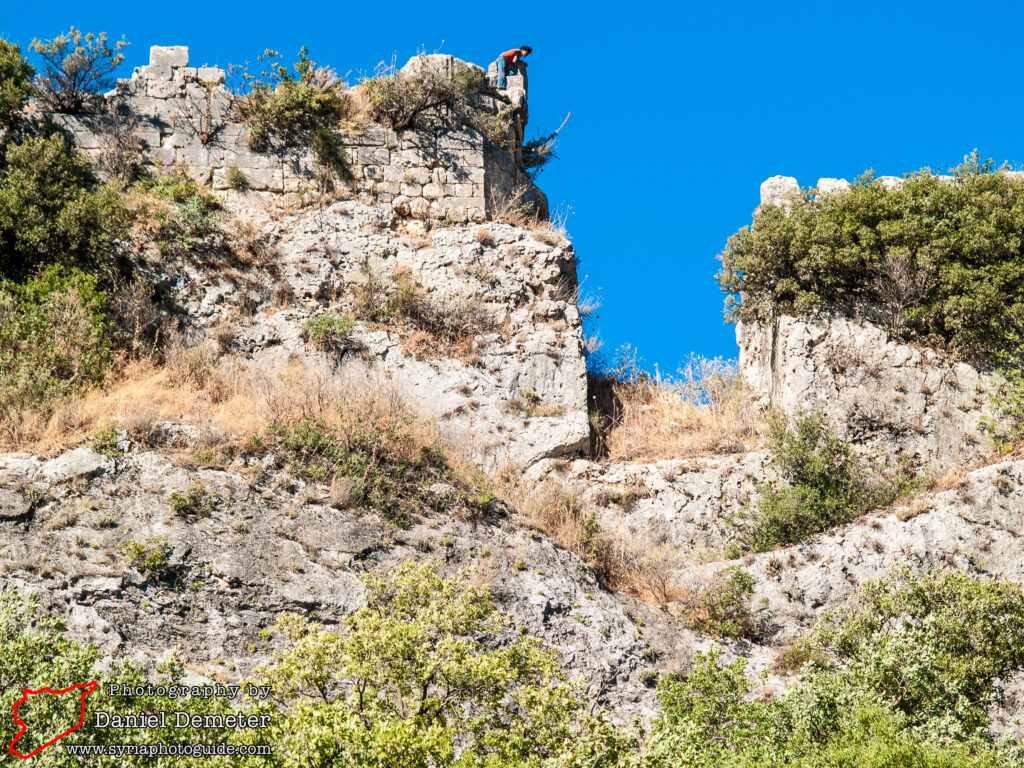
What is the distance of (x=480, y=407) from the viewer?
14859mm

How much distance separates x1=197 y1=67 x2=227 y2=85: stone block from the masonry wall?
0.7 inches

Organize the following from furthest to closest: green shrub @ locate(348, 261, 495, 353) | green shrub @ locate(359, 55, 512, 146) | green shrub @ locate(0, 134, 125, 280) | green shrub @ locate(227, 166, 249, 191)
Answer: green shrub @ locate(359, 55, 512, 146), green shrub @ locate(227, 166, 249, 191), green shrub @ locate(348, 261, 495, 353), green shrub @ locate(0, 134, 125, 280)

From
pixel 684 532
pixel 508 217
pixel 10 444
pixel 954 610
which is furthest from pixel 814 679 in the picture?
pixel 508 217

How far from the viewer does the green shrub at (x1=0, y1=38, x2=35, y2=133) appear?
1661 cm

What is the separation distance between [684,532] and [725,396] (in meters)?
2.99

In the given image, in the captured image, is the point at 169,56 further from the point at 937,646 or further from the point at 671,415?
the point at 937,646

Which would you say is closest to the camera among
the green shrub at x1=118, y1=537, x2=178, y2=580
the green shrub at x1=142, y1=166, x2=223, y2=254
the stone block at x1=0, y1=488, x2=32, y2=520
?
the green shrub at x1=118, y1=537, x2=178, y2=580

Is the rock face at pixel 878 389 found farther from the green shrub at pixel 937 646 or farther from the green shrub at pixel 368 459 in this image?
the green shrub at pixel 368 459

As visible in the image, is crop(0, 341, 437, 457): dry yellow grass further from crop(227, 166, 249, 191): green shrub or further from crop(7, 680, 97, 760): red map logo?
crop(7, 680, 97, 760): red map logo

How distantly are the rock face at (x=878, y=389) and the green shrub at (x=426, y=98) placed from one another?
6.67 metres

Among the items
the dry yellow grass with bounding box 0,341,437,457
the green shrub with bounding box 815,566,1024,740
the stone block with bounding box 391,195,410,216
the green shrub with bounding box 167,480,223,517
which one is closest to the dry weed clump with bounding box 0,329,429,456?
the dry yellow grass with bounding box 0,341,437,457

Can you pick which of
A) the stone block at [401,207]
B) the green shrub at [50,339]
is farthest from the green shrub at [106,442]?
the stone block at [401,207]

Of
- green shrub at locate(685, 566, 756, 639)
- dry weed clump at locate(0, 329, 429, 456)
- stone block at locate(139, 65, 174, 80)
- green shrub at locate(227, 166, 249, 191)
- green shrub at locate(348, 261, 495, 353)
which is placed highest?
stone block at locate(139, 65, 174, 80)

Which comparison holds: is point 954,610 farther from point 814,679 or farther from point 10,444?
point 10,444
